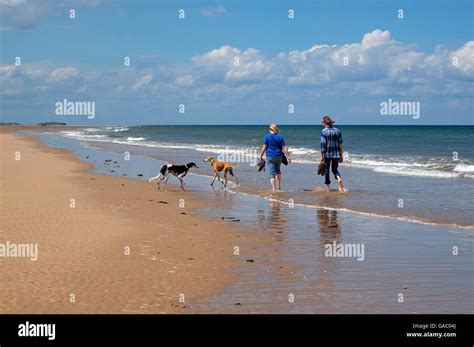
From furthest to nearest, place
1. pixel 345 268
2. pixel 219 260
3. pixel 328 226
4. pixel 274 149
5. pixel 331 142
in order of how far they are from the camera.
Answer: pixel 274 149 < pixel 331 142 < pixel 328 226 < pixel 219 260 < pixel 345 268

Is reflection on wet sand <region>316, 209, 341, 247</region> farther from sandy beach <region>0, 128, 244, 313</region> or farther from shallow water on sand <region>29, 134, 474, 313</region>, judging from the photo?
sandy beach <region>0, 128, 244, 313</region>

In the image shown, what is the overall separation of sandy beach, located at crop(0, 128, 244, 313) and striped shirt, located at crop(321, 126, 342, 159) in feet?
12.5

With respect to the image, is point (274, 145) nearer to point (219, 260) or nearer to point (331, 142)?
point (331, 142)

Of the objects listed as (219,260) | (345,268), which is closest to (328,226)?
(345,268)

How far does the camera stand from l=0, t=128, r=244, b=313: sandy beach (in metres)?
6.45

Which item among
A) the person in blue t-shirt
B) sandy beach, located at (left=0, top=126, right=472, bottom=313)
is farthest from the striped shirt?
sandy beach, located at (left=0, top=126, right=472, bottom=313)

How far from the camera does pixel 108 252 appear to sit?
869cm

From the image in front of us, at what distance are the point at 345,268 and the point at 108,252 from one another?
3357 mm

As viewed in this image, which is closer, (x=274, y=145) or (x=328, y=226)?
(x=328, y=226)

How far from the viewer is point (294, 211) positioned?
13.2m

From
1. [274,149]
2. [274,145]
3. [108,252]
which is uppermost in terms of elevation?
[274,145]

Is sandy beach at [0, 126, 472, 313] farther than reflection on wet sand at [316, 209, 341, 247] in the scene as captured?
No
